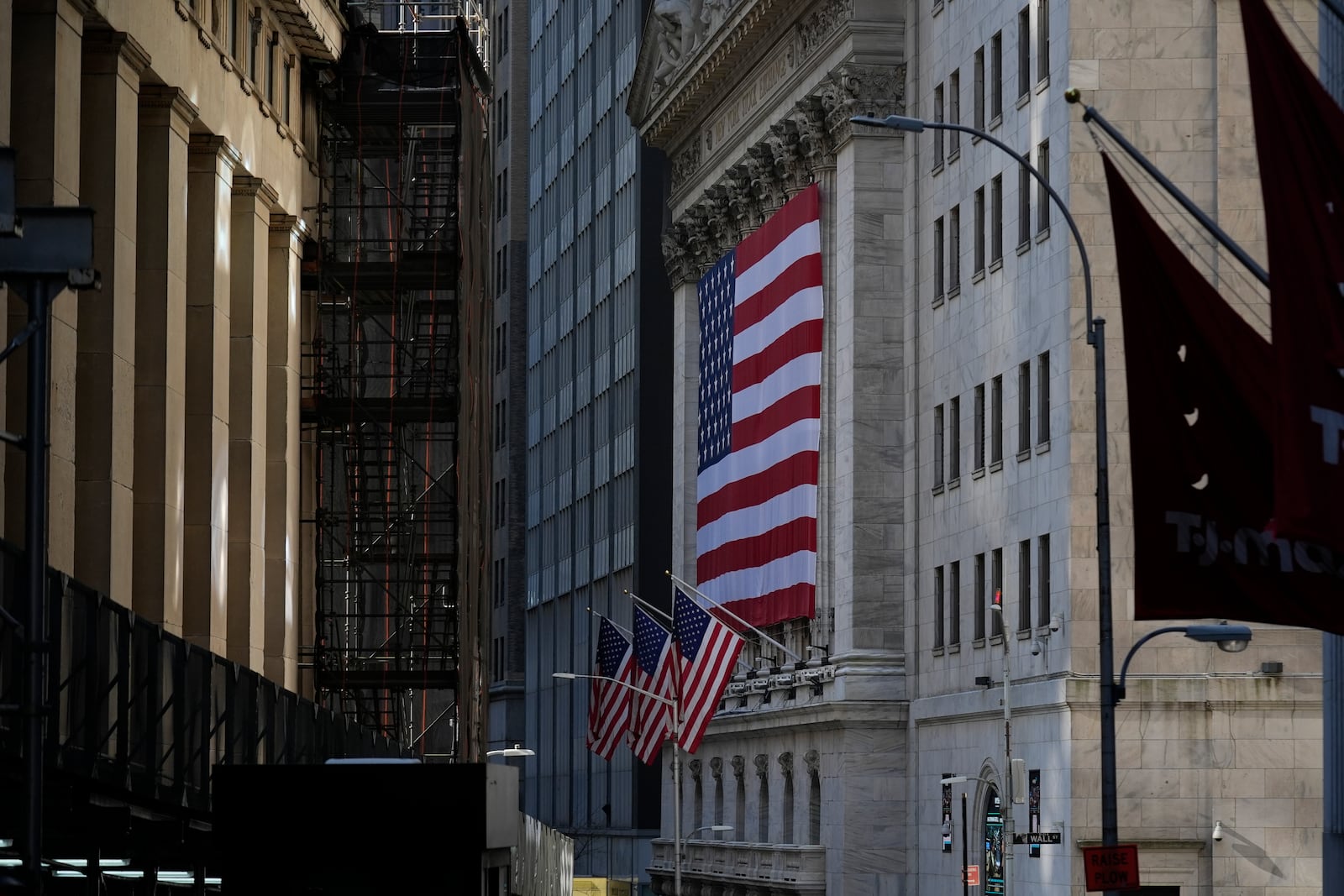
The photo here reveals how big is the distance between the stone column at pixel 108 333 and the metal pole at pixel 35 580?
2157cm

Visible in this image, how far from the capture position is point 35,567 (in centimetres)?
1391

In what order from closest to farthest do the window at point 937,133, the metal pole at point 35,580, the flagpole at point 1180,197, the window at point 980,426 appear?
the metal pole at point 35,580 → the flagpole at point 1180,197 → the window at point 980,426 → the window at point 937,133

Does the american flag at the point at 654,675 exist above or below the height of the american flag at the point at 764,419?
below

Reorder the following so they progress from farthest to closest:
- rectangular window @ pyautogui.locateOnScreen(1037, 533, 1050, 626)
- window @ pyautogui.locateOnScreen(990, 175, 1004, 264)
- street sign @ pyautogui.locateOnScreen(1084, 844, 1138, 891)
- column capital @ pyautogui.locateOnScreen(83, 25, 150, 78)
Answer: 1. window @ pyautogui.locateOnScreen(990, 175, 1004, 264)
2. rectangular window @ pyautogui.locateOnScreen(1037, 533, 1050, 626)
3. column capital @ pyautogui.locateOnScreen(83, 25, 150, 78)
4. street sign @ pyautogui.locateOnScreen(1084, 844, 1138, 891)

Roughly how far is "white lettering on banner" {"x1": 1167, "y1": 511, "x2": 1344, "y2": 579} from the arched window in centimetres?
4754

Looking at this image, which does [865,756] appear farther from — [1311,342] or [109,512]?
[1311,342]

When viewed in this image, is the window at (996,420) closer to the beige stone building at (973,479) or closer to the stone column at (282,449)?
the beige stone building at (973,479)

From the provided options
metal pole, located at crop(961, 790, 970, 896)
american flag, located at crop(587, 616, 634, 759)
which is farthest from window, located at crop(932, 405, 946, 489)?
american flag, located at crop(587, 616, 634, 759)

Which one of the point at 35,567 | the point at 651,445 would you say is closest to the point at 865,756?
the point at 651,445

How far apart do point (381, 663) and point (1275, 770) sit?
19252 mm

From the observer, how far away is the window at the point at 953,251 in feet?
227

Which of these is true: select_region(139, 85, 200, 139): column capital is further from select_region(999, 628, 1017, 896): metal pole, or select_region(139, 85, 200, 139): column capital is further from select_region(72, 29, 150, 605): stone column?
select_region(999, 628, 1017, 896): metal pole

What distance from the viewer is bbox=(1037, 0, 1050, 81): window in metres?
60.7

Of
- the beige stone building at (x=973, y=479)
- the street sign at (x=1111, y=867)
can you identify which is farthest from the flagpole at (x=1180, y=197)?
the beige stone building at (x=973, y=479)
